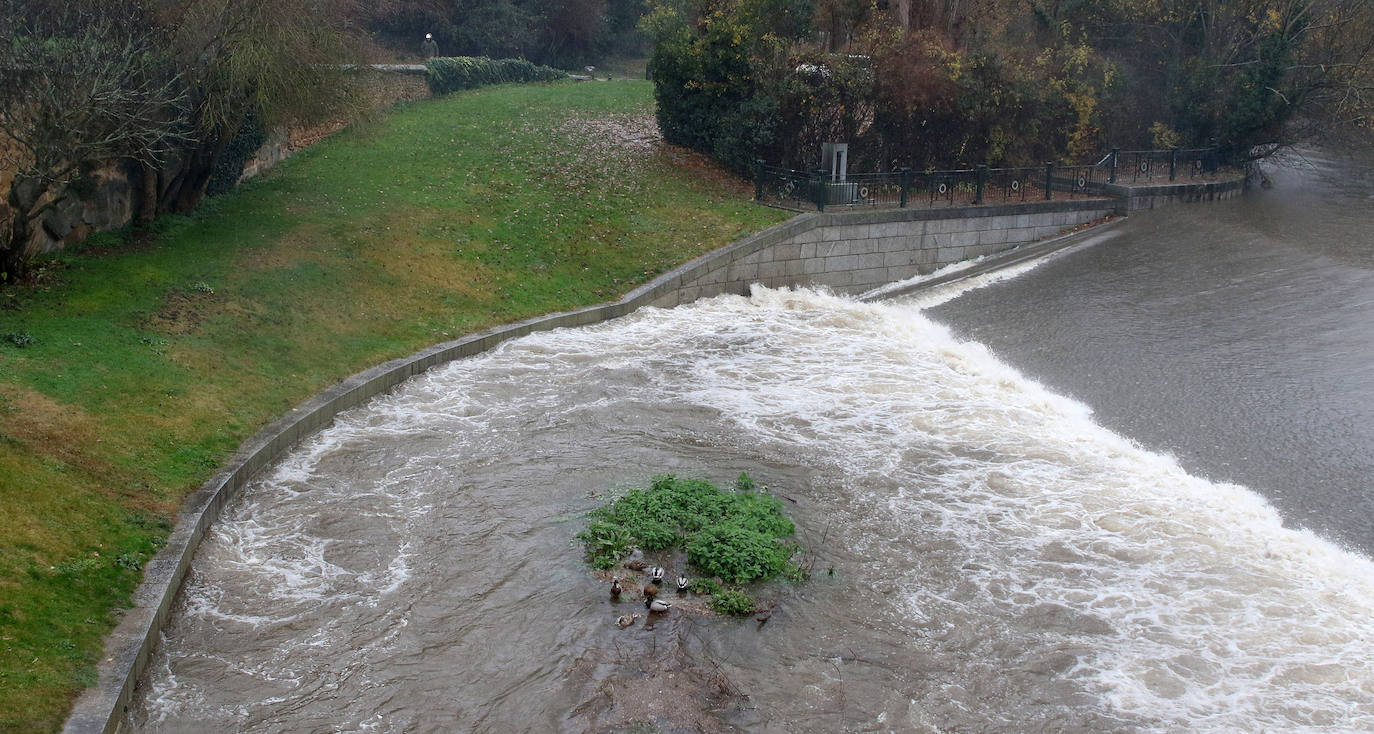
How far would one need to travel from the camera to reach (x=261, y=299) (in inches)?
599

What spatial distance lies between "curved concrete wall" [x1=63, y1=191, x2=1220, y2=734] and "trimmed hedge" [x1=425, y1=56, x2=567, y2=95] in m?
18.3

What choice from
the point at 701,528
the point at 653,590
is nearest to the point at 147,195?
the point at 701,528

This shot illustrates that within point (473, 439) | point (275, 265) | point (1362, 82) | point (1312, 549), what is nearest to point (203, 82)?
point (275, 265)

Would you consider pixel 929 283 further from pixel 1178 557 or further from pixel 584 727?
pixel 584 727

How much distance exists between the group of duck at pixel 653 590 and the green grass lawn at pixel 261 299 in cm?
390

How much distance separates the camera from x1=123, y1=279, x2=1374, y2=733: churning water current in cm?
772

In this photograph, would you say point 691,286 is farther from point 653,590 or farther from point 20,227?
point 653,590

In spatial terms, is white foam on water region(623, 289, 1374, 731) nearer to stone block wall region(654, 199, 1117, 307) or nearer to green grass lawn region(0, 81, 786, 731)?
stone block wall region(654, 199, 1117, 307)

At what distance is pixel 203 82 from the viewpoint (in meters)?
16.0

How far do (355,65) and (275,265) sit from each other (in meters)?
4.89

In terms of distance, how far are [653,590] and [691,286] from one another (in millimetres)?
11202

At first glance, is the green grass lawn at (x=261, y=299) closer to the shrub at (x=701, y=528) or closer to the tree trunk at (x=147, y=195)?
the tree trunk at (x=147, y=195)

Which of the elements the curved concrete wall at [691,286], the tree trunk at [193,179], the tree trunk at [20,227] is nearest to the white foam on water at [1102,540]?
the curved concrete wall at [691,286]

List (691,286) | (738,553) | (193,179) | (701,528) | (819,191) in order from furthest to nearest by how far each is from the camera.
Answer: (819,191), (691,286), (193,179), (701,528), (738,553)
